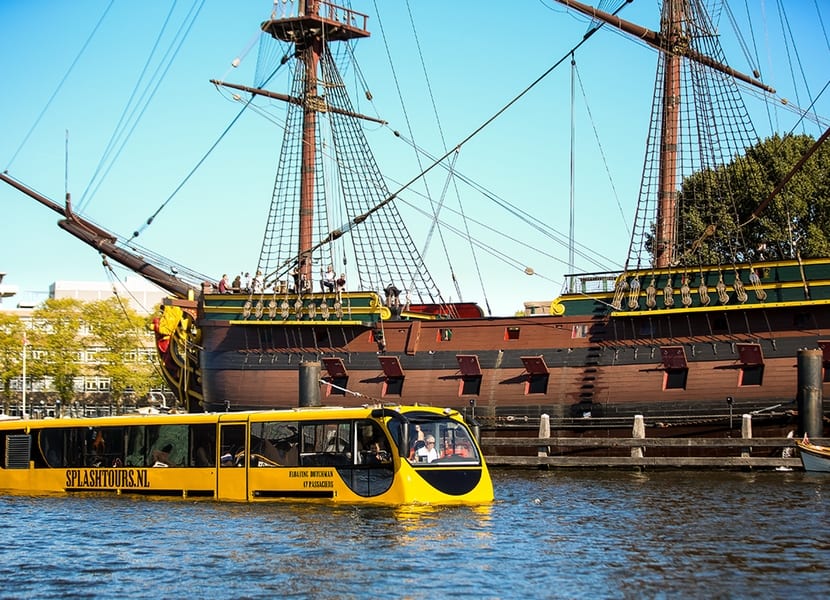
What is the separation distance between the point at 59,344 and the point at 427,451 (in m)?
63.3

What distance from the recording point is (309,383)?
4100 cm

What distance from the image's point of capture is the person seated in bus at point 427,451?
24.6 meters

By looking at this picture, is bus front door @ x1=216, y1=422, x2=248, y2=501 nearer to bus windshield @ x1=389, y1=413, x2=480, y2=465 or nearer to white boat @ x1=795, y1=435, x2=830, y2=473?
bus windshield @ x1=389, y1=413, x2=480, y2=465

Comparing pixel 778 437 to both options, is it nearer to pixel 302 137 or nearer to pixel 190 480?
pixel 190 480

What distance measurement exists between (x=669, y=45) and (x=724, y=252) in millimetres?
19098

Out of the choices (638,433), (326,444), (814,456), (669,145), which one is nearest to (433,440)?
(326,444)

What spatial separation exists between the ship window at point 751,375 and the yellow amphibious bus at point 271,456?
1481cm

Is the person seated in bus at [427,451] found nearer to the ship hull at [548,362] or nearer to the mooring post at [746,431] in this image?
the ship hull at [548,362]

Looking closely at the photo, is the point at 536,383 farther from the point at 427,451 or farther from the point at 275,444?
the point at 427,451

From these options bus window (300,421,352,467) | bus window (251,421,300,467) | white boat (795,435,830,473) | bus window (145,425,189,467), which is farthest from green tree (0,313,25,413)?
white boat (795,435,830,473)

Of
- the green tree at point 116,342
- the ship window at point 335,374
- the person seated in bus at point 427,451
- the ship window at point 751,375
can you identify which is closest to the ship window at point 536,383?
the ship window at point 751,375

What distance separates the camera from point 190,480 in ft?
89.8

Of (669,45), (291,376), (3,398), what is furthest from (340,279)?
(3,398)

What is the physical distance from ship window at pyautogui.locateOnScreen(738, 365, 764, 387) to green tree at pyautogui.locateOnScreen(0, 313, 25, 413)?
57.9m
